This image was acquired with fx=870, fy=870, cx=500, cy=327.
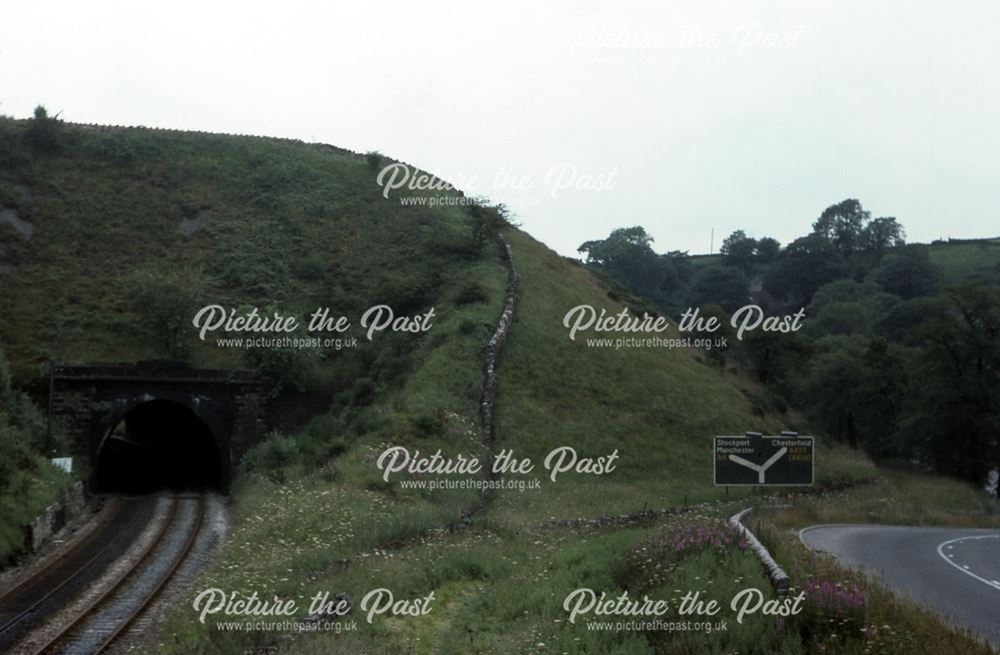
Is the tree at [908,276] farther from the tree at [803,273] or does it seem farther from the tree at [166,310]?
the tree at [166,310]

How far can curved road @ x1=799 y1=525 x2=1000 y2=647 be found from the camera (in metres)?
13.6

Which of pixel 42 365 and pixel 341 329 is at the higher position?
pixel 341 329

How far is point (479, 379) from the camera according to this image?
128 feet

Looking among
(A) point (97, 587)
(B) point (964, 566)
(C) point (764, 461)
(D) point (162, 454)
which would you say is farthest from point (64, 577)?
(D) point (162, 454)

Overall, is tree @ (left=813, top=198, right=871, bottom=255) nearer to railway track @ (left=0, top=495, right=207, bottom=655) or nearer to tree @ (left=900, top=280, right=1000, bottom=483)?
tree @ (left=900, top=280, right=1000, bottom=483)

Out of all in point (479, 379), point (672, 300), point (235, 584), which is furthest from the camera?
point (672, 300)

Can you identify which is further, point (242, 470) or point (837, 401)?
point (837, 401)

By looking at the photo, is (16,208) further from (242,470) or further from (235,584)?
(235,584)

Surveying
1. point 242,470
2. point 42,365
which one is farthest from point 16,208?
point 242,470

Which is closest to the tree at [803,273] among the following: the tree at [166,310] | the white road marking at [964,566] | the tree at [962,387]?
the tree at [962,387]

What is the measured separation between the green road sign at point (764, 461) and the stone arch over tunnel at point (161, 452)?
79.8 feet

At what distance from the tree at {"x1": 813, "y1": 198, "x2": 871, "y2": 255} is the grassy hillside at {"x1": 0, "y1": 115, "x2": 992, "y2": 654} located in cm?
10082

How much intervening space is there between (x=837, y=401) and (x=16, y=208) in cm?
5676

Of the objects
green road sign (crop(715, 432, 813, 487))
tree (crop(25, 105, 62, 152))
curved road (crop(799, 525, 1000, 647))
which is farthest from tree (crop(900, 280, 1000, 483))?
tree (crop(25, 105, 62, 152))
